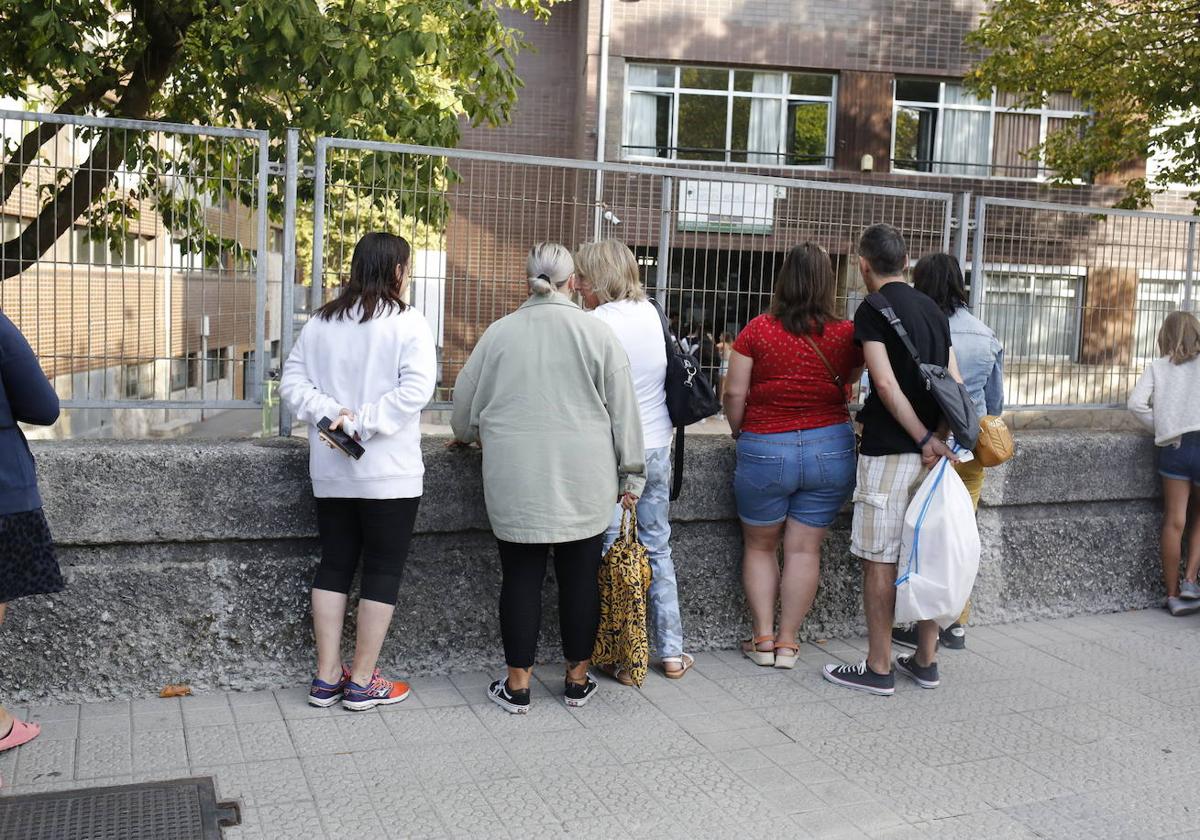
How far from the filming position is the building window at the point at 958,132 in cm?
2259

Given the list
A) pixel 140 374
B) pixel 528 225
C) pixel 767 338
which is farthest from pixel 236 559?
pixel 767 338

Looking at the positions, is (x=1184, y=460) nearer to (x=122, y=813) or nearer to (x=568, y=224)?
(x=568, y=224)

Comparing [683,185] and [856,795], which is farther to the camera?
[683,185]

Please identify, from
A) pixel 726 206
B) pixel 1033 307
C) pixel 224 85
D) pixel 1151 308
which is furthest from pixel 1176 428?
pixel 224 85

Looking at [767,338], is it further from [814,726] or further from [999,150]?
[999,150]

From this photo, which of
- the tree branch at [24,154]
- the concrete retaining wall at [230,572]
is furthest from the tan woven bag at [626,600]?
the tree branch at [24,154]

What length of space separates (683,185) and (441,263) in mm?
1291

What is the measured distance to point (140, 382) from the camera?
4.95 metres

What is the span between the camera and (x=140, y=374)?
16.1 ft

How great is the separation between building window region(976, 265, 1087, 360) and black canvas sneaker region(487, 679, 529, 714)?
3312 mm

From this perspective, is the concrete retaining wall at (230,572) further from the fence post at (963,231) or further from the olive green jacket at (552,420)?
the fence post at (963,231)

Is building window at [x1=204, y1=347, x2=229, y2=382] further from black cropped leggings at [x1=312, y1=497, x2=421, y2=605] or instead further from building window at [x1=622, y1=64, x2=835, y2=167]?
building window at [x1=622, y1=64, x2=835, y2=167]

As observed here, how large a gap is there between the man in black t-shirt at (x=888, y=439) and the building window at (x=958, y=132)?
18712mm

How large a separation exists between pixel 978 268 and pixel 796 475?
1949mm
